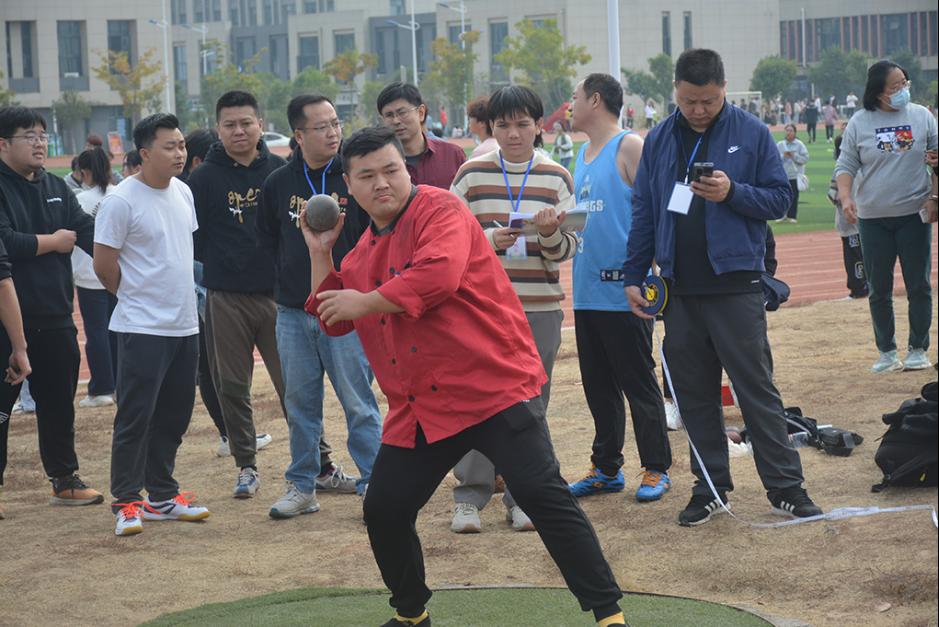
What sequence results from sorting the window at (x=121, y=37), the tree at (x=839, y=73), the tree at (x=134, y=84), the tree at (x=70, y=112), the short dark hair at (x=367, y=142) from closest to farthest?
the short dark hair at (x=367, y=142) < the tree at (x=134, y=84) < the tree at (x=70, y=112) < the tree at (x=839, y=73) < the window at (x=121, y=37)

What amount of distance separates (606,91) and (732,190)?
4.12 feet

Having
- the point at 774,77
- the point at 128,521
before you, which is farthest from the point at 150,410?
the point at 774,77

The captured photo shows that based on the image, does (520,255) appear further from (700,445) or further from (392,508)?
(392,508)

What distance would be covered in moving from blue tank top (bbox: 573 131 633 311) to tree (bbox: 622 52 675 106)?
74.1 meters

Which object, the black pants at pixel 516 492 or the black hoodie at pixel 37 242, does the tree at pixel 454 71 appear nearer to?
the black hoodie at pixel 37 242

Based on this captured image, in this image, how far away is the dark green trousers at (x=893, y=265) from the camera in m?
9.59

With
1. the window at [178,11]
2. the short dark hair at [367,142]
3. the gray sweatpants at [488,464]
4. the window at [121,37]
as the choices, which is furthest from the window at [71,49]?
the short dark hair at [367,142]

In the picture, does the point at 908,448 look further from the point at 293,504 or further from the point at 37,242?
the point at 37,242

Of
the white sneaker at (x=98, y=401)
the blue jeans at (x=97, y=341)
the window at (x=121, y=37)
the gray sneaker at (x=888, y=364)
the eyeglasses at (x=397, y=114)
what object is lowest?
the white sneaker at (x=98, y=401)

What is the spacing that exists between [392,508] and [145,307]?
266 cm

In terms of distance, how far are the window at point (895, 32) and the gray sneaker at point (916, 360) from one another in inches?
3795

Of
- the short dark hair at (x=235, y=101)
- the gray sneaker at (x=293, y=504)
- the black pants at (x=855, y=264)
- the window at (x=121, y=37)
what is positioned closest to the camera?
the gray sneaker at (x=293, y=504)

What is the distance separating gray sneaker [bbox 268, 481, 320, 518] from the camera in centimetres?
699

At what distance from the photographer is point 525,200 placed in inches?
258
